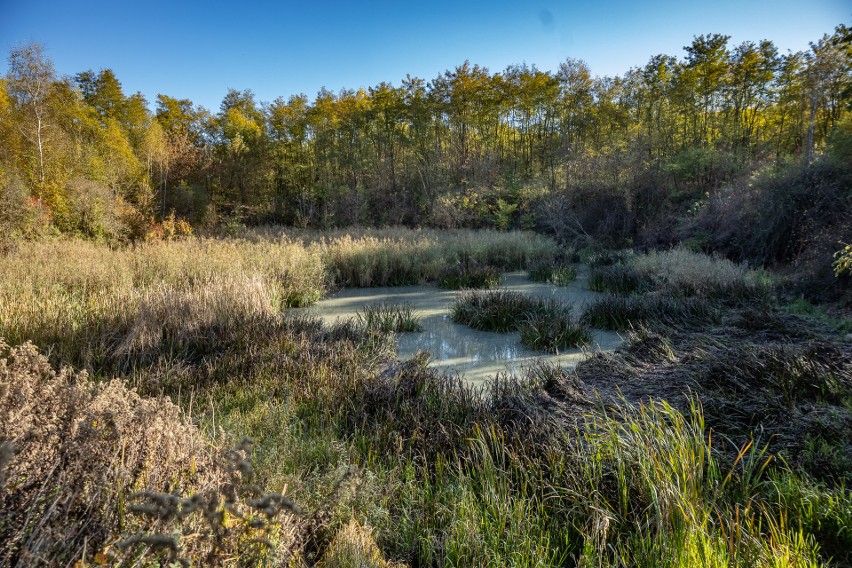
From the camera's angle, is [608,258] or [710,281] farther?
[608,258]

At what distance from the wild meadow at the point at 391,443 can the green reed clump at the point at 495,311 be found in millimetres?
524

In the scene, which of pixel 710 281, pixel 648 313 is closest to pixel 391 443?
pixel 648 313

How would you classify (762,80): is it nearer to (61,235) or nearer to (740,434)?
(740,434)

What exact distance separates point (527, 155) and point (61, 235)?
24045 millimetres

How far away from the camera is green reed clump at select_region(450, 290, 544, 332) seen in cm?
686

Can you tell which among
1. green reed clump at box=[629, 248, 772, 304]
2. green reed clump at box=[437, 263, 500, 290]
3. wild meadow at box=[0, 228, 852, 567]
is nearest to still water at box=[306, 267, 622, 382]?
wild meadow at box=[0, 228, 852, 567]

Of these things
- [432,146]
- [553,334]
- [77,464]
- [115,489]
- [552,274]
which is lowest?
[553,334]

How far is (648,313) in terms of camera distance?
263 inches

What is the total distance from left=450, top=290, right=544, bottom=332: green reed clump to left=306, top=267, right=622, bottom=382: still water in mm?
158

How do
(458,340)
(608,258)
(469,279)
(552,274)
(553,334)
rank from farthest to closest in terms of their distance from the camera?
1. (608,258)
2. (552,274)
3. (469,279)
4. (458,340)
5. (553,334)

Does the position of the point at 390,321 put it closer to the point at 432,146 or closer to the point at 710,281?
the point at 710,281

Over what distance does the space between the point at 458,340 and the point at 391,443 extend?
135 inches

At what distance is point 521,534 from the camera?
2.10 meters

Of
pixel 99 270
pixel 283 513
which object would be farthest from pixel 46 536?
pixel 99 270
